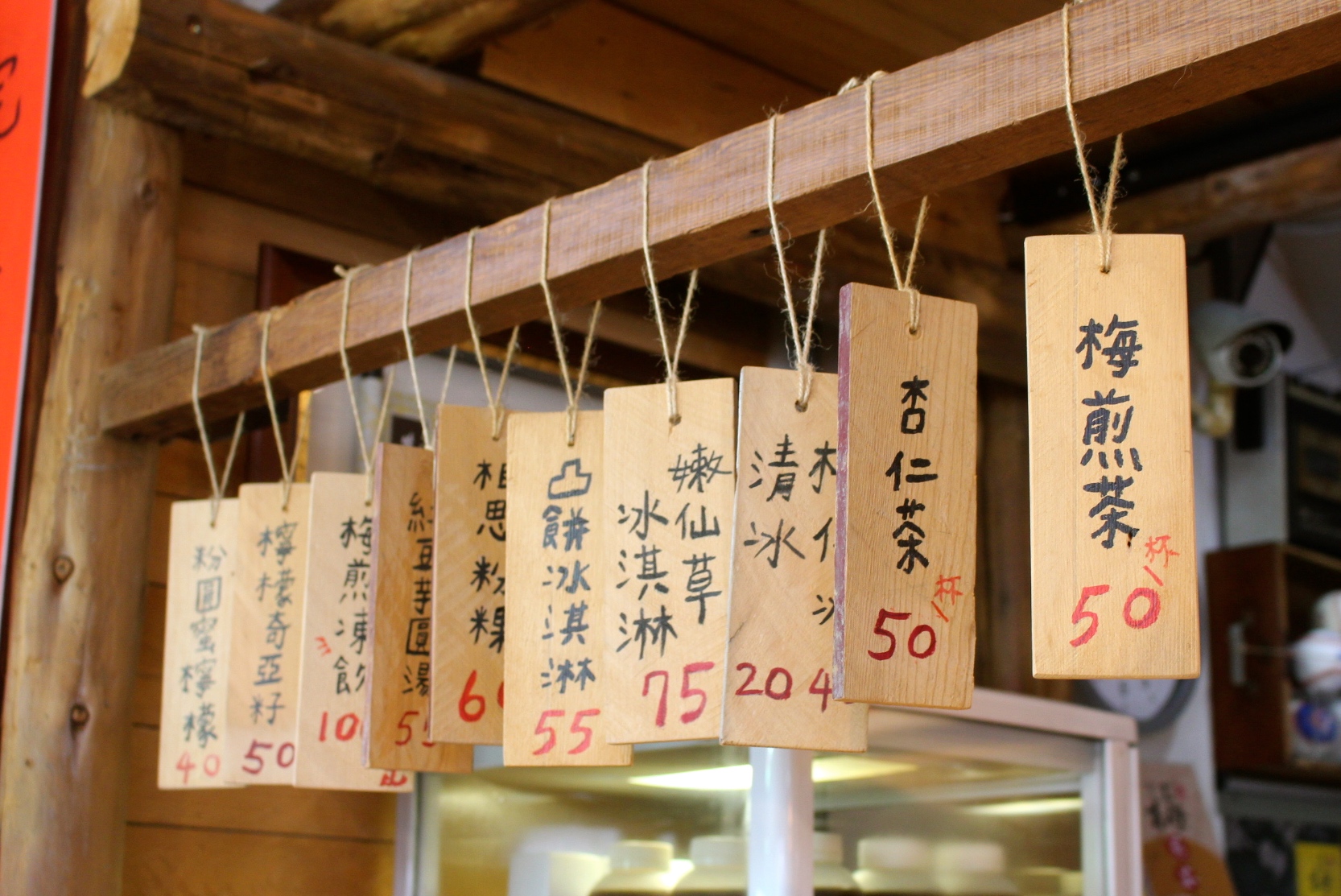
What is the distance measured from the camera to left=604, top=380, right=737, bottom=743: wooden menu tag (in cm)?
105

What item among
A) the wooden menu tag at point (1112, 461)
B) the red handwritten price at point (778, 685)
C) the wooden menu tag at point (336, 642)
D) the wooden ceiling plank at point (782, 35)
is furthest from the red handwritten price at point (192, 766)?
the wooden ceiling plank at point (782, 35)

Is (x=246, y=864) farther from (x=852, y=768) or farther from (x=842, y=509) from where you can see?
(x=842, y=509)

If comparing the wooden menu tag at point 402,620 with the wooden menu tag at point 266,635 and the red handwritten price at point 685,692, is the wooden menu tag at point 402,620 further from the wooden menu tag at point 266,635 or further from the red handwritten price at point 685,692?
the red handwritten price at point 685,692

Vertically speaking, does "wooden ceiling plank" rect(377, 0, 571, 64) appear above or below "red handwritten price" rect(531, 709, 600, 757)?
above

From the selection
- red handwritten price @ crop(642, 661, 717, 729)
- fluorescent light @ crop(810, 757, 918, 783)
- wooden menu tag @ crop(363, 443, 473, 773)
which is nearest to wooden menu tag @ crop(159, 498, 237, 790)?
wooden menu tag @ crop(363, 443, 473, 773)

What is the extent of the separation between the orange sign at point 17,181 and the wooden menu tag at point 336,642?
0.61 metres

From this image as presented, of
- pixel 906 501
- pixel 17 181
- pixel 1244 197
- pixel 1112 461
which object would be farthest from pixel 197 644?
pixel 1244 197

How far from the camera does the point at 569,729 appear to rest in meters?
1.14

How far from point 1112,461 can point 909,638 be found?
18 centimetres

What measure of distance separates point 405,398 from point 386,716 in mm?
948

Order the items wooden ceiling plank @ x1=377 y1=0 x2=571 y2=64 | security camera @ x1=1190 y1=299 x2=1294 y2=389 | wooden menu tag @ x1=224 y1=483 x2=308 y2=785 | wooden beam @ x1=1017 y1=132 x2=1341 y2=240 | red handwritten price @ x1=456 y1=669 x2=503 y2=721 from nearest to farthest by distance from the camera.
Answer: red handwritten price @ x1=456 y1=669 x2=503 y2=721 < wooden menu tag @ x1=224 y1=483 x2=308 y2=785 < wooden ceiling plank @ x1=377 y1=0 x2=571 y2=64 < wooden beam @ x1=1017 y1=132 x2=1341 y2=240 < security camera @ x1=1190 y1=299 x2=1294 y2=389

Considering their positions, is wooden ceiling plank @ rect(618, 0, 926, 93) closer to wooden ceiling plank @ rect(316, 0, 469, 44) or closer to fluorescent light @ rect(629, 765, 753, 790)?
wooden ceiling plank @ rect(316, 0, 469, 44)

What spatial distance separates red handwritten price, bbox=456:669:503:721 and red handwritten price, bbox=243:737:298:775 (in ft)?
1.06

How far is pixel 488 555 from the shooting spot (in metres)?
1.29
